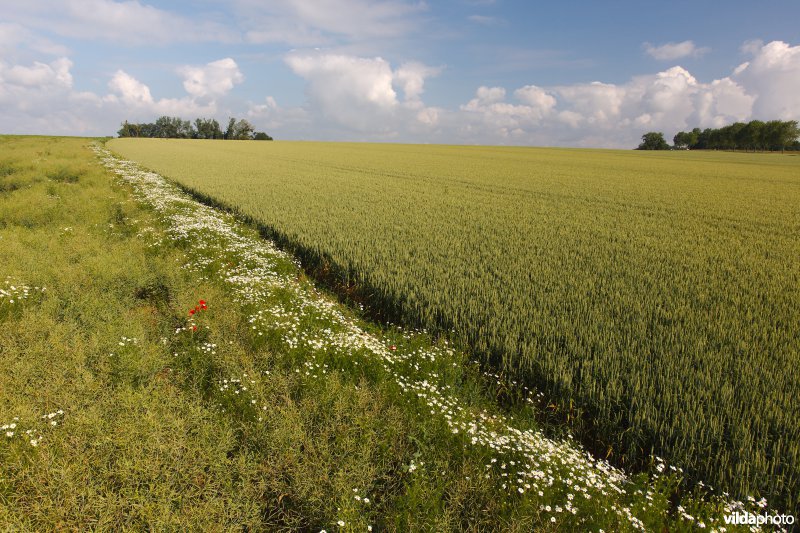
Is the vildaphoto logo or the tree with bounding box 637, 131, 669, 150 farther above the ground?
the tree with bounding box 637, 131, 669, 150

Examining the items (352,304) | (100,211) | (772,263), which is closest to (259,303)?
(352,304)

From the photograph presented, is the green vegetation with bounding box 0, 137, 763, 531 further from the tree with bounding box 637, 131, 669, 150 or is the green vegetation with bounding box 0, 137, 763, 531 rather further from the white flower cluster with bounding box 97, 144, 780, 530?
the tree with bounding box 637, 131, 669, 150

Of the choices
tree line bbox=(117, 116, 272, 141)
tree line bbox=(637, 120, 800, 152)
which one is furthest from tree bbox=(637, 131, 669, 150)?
tree line bbox=(117, 116, 272, 141)

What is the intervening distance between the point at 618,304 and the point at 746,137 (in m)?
132

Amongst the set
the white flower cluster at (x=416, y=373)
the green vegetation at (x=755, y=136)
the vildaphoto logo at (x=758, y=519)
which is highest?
the green vegetation at (x=755, y=136)

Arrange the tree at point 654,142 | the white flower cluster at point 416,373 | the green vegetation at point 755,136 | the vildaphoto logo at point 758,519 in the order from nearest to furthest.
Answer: the vildaphoto logo at point 758,519
the white flower cluster at point 416,373
the green vegetation at point 755,136
the tree at point 654,142

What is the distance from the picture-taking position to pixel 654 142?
12362 cm

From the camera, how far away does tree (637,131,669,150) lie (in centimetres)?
12275

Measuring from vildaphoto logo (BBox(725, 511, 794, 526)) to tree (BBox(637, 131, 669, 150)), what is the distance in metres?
148

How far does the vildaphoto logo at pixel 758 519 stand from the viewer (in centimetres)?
329

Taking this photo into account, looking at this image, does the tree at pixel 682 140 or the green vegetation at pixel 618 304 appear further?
the tree at pixel 682 140

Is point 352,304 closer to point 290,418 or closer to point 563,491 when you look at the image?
point 290,418

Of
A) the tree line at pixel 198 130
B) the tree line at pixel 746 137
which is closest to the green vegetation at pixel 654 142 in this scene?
the tree line at pixel 746 137

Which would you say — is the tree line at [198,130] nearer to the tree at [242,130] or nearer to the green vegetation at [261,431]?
the tree at [242,130]
